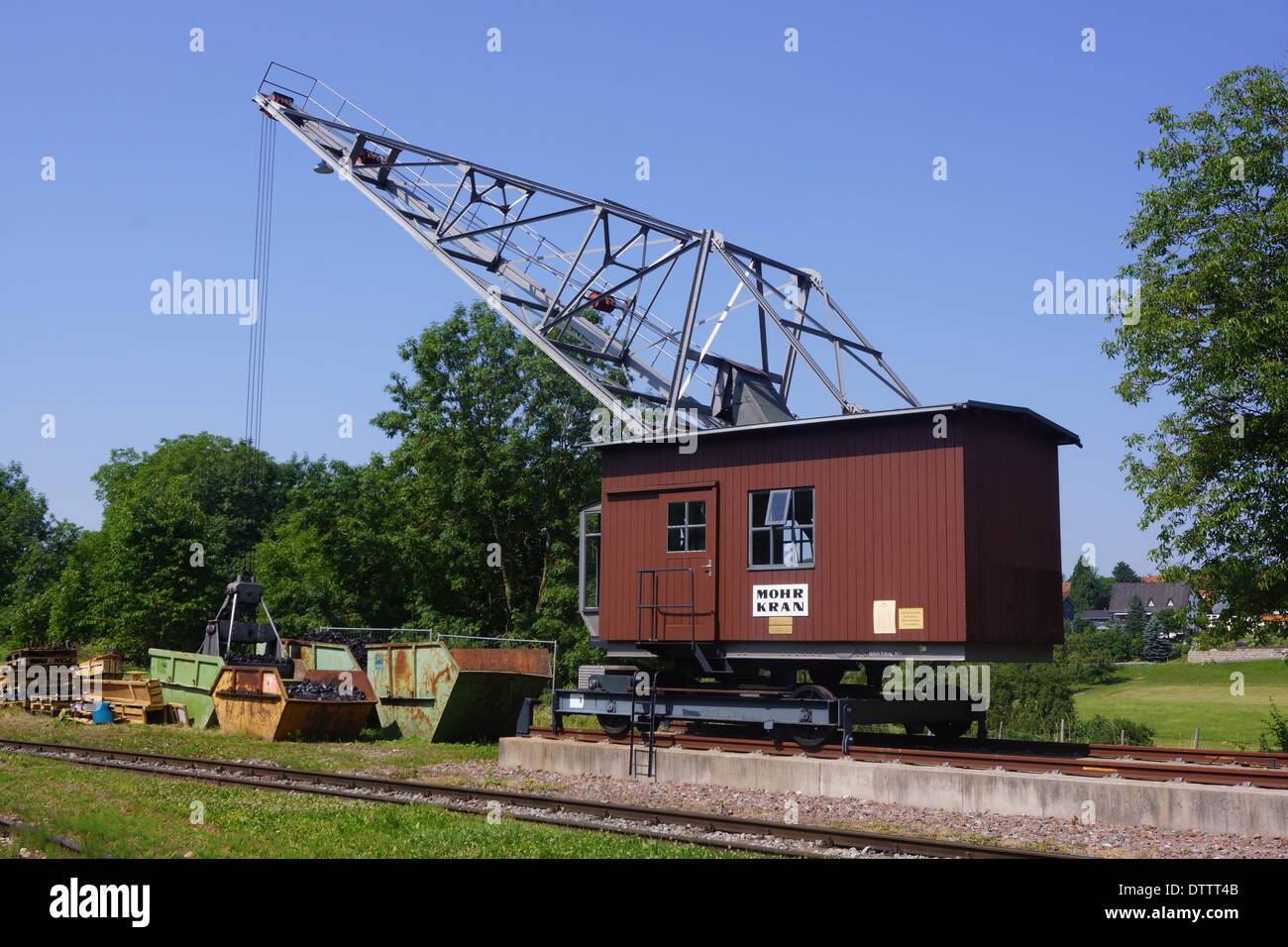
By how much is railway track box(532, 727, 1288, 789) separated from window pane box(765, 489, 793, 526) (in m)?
3.08

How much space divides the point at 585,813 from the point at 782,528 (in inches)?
215

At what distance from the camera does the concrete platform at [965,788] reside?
10.6 m

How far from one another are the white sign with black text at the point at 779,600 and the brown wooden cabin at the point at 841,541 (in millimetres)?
20

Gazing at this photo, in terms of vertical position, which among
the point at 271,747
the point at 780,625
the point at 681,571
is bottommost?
the point at 271,747

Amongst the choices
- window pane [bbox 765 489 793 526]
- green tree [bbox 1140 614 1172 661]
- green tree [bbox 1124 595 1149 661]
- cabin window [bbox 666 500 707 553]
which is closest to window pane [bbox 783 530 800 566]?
window pane [bbox 765 489 793 526]

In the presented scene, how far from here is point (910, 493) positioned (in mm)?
14656

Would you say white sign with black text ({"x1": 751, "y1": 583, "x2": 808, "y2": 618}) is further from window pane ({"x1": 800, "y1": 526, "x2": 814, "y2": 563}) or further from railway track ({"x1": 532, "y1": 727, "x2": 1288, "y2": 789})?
railway track ({"x1": 532, "y1": 727, "x2": 1288, "y2": 789})

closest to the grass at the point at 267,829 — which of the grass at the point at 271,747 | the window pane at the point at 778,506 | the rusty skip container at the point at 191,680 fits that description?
the grass at the point at 271,747

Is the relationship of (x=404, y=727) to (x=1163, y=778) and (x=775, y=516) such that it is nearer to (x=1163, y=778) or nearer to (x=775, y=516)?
(x=775, y=516)

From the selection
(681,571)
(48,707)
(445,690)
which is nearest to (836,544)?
(681,571)

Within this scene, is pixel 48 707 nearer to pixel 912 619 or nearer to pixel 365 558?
pixel 365 558

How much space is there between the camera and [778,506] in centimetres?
1597

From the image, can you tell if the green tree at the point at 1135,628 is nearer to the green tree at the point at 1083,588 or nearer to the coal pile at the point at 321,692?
the green tree at the point at 1083,588

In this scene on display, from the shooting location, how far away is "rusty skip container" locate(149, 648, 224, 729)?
2186 centimetres
